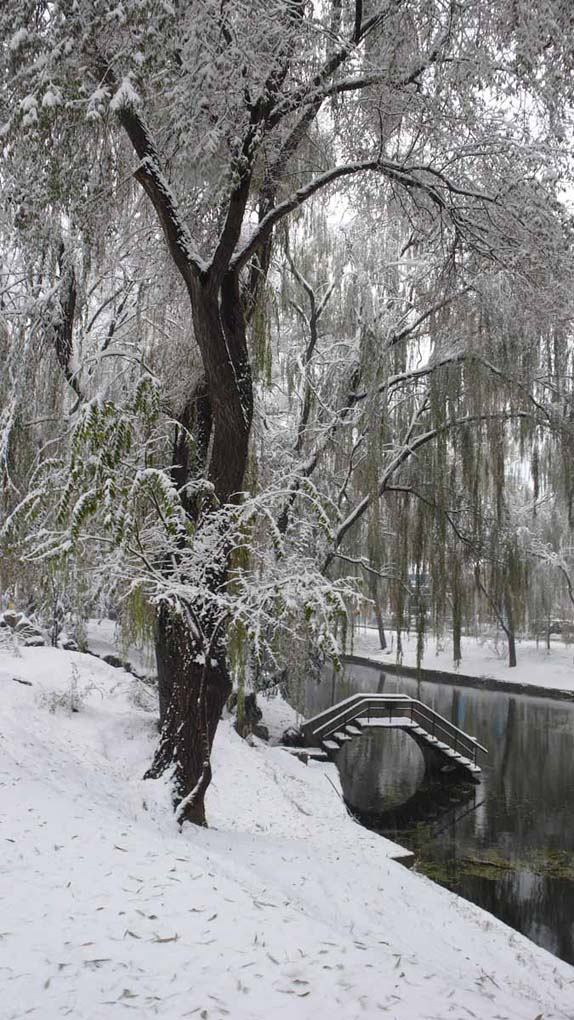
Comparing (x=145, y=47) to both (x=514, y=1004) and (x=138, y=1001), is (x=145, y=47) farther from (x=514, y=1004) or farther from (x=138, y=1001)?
(x=514, y=1004)

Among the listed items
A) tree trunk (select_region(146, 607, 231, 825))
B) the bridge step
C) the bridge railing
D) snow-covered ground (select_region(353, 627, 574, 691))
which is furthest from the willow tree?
snow-covered ground (select_region(353, 627, 574, 691))

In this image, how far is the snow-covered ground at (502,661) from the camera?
2311 centimetres

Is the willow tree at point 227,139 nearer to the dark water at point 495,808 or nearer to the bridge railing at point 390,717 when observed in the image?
the dark water at point 495,808

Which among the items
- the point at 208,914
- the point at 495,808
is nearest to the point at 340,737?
the point at 495,808

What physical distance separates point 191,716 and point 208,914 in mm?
2189

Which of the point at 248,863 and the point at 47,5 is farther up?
the point at 47,5

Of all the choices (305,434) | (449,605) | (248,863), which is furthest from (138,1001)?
(305,434)

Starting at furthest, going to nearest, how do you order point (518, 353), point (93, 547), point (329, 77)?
point (518, 353) → point (93, 547) → point (329, 77)

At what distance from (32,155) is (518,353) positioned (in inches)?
220

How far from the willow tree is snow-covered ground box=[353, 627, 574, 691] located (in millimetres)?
16924

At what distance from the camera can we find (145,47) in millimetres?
3717

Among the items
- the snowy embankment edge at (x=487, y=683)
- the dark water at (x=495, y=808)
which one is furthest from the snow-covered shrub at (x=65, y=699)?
the snowy embankment edge at (x=487, y=683)

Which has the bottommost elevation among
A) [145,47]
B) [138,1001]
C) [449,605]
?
[138,1001]

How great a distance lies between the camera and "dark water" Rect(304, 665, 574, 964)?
8320 mm
